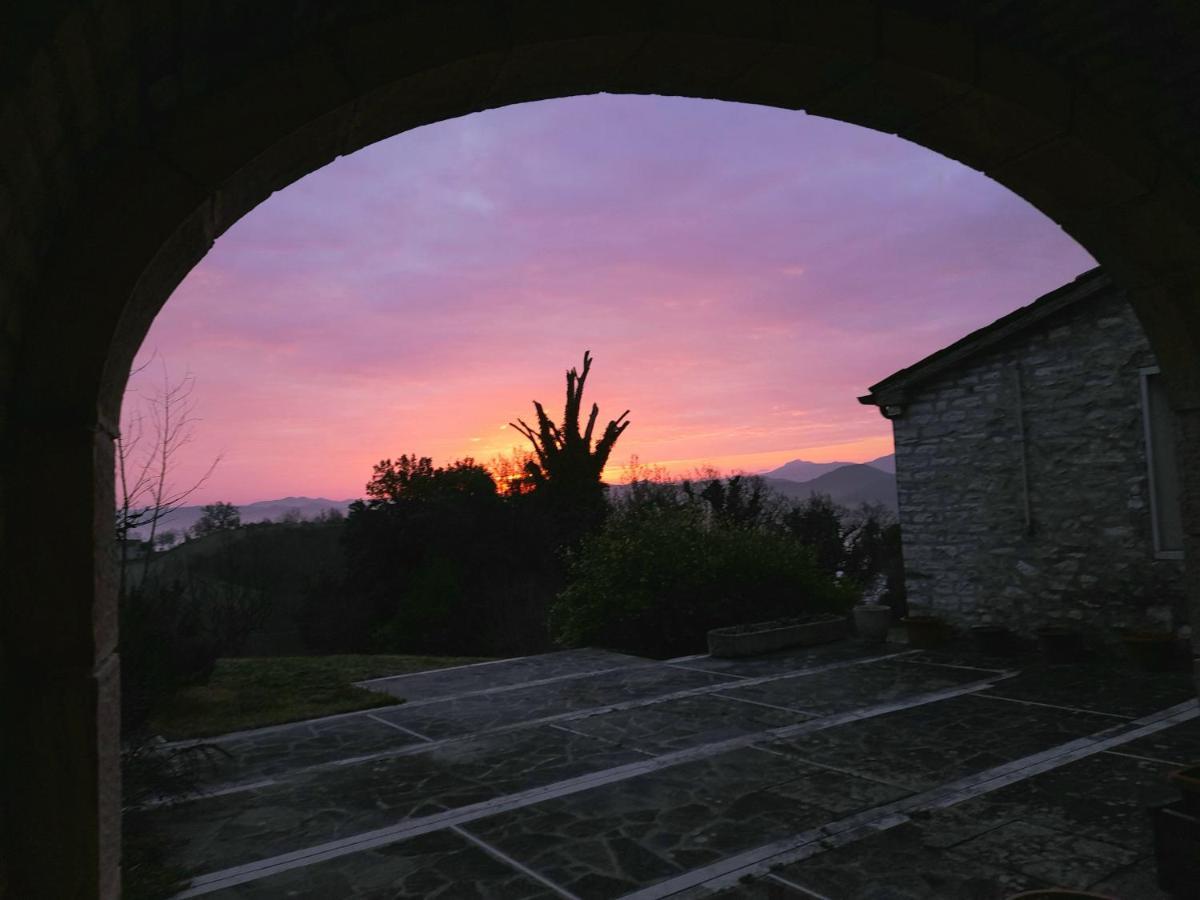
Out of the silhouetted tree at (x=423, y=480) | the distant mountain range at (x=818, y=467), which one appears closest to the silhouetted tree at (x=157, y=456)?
the silhouetted tree at (x=423, y=480)

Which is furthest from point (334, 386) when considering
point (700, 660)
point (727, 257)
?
point (700, 660)

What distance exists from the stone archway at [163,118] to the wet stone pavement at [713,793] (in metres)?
2.27

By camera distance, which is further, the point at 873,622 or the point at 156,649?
the point at 873,622

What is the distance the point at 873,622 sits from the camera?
35.4 feet

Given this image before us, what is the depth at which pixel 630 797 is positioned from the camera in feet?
16.4

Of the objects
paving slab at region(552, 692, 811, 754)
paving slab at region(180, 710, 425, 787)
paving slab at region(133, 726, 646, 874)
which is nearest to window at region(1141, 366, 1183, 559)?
paving slab at region(552, 692, 811, 754)

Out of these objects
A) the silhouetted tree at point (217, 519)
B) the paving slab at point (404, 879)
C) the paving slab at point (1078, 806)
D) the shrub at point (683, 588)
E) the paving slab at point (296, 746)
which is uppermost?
the silhouetted tree at point (217, 519)

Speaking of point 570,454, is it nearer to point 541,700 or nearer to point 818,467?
point 541,700

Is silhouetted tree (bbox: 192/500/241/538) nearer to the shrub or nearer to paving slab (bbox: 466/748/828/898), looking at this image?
the shrub

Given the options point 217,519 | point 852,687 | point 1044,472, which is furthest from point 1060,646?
point 217,519

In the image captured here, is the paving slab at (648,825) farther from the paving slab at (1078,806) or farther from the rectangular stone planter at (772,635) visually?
the rectangular stone planter at (772,635)

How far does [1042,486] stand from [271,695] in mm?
9224

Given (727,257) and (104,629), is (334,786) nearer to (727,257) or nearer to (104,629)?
(104,629)

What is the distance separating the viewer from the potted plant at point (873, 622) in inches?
424
